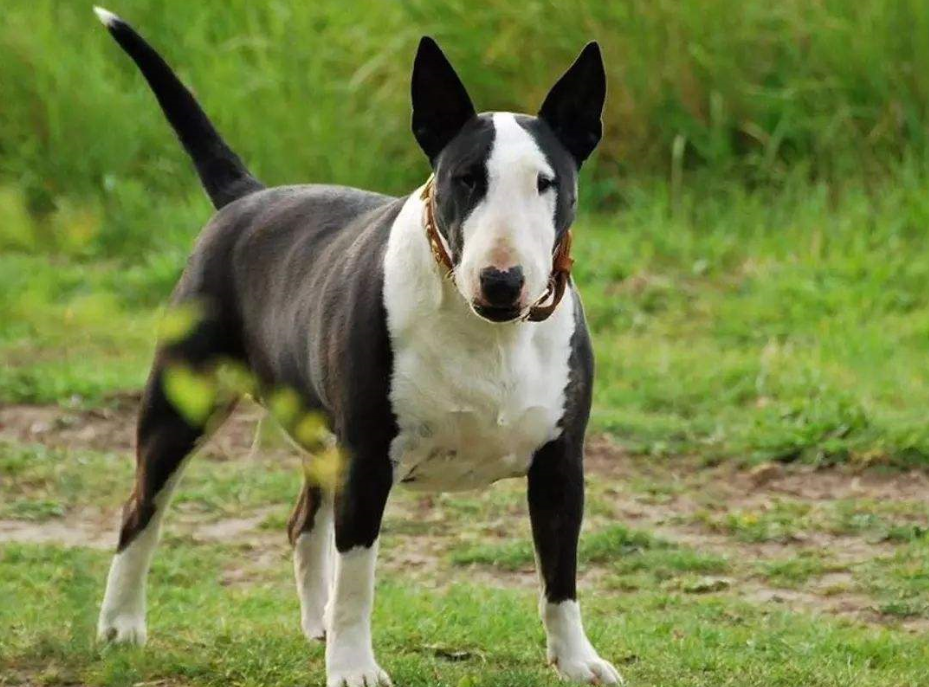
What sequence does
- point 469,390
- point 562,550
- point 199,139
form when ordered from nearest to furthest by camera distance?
point 469,390, point 562,550, point 199,139

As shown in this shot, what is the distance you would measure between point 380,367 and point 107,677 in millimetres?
1016

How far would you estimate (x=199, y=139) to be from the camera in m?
5.84

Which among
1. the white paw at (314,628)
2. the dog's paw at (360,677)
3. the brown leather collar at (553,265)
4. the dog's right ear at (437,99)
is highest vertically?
the dog's right ear at (437,99)

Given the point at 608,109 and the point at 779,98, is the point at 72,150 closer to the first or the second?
the point at 608,109

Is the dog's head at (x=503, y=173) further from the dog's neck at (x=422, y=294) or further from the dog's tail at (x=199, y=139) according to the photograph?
the dog's tail at (x=199, y=139)

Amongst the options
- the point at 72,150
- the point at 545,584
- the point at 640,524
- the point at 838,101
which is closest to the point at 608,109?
the point at 838,101

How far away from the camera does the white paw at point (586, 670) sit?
4.82m

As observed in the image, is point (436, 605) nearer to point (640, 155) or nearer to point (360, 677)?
point (360, 677)

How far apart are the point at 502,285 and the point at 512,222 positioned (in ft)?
0.54

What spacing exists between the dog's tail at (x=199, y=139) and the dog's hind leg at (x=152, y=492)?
63 centimetres

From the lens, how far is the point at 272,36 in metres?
11.4

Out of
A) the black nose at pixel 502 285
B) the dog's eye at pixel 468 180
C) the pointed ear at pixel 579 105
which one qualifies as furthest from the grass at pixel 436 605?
the pointed ear at pixel 579 105

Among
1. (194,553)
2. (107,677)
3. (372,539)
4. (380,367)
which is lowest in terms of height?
(194,553)

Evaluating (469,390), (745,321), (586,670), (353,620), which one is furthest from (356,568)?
(745,321)
